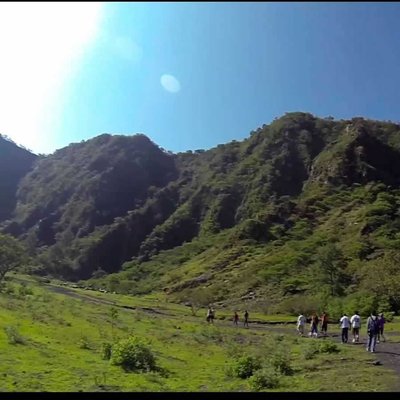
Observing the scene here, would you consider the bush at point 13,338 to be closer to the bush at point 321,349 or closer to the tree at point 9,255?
the bush at point 321,349

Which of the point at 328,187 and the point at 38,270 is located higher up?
the point at 328,187

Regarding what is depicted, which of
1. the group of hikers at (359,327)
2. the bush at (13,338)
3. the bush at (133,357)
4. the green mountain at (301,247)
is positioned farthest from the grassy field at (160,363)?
the green mountain at (301,247)

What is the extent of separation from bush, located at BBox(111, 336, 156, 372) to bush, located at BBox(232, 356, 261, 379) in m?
4.03

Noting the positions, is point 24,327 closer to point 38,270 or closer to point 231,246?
point 231,246

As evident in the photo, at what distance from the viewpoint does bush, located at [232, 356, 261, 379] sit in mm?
24734

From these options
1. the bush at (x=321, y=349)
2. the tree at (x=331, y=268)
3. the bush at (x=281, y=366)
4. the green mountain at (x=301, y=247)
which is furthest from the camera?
the green mountain at (x=301, y=247)

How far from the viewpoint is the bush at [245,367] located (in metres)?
24.7

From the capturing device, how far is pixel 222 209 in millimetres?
199125

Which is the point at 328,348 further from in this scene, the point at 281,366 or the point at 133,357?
the point at 133,357

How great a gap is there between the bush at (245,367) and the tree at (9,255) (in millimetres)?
58874

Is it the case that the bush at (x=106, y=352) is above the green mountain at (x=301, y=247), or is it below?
below

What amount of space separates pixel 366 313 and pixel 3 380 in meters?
54.4

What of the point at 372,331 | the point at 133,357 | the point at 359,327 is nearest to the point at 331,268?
the point at 359,327
